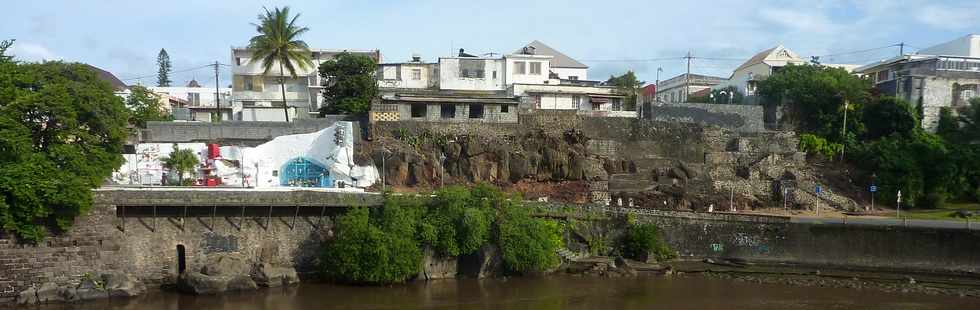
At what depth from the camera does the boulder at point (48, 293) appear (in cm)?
2316

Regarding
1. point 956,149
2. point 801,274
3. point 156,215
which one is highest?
point 956,149

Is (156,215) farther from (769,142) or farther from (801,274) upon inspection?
(769,142)

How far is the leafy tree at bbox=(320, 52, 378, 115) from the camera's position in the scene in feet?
134

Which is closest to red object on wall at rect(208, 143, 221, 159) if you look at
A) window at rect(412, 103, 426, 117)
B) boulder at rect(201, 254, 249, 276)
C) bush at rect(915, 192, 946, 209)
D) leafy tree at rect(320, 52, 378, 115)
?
boulder at rect(201, 254, 249, 276)

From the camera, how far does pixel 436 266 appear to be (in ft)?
90.4

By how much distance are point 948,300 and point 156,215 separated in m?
31.1

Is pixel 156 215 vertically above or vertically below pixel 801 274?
above

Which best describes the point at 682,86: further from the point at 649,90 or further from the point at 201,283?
the point at 201,283

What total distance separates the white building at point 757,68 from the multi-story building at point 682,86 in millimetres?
3624

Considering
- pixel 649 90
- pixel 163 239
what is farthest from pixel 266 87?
pixel 649 90

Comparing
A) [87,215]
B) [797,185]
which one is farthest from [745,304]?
[87,215]

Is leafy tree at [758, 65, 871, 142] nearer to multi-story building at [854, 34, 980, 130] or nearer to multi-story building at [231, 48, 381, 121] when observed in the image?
multi-story building at [854, 34, 980, 130]

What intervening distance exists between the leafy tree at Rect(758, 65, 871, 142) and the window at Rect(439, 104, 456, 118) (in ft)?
79.4

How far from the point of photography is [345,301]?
23.8 meters
